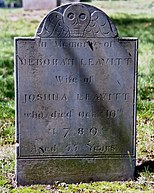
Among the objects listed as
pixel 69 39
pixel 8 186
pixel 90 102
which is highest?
pixel 69 39

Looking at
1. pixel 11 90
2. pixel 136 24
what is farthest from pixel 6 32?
pixel 11 90

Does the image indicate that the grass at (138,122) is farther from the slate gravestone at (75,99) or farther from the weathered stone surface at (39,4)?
the weathered stone surface at (39,4)

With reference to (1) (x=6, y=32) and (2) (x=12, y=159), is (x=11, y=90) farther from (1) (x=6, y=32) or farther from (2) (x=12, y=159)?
(1) (x=6, y=32)

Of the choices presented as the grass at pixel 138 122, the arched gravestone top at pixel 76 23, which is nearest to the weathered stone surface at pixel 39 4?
the grass at pixel 138 122

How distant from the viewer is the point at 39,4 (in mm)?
18359

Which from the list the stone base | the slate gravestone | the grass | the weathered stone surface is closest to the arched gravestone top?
the slate gravestone

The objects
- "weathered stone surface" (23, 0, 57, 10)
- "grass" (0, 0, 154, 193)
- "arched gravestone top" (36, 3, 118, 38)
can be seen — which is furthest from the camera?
"weathered stone surface" (23, 0, 57, 10)

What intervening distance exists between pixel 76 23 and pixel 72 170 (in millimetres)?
1291

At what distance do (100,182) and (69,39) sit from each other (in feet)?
4.27

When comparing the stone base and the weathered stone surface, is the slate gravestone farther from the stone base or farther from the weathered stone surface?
the weathered stone surface

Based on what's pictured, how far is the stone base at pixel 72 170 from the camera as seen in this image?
463 cm

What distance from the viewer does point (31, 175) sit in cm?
464

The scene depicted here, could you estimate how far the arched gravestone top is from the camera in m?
4.38

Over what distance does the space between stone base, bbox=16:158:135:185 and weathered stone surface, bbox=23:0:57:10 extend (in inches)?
541
